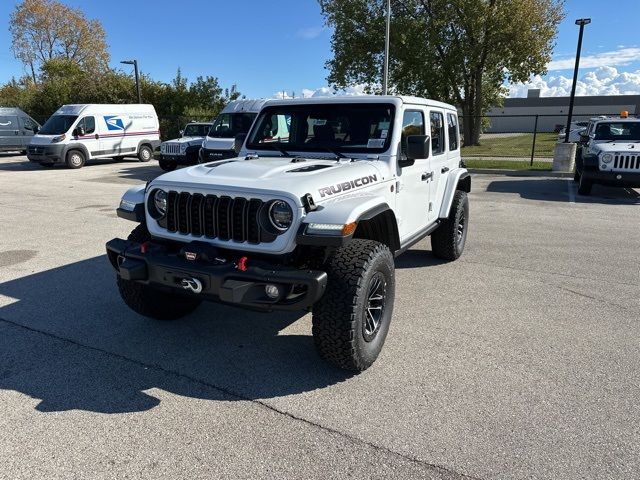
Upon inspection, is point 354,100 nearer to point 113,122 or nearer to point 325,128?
point 325,128

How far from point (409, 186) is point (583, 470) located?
262 cm

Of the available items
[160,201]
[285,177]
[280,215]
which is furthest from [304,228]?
[160,201]

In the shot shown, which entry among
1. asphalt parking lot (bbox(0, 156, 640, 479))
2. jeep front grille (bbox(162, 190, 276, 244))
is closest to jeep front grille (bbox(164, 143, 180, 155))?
asphalt parking lot (bbox(0, 156, 640, 479))

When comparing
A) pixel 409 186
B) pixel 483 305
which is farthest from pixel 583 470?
pixel 409 186

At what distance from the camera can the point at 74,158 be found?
701 inches

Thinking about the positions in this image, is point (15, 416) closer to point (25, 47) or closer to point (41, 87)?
point (41, 87)

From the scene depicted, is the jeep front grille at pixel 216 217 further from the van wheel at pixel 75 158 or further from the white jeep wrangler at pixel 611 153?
the van wheel at pixel 75 158

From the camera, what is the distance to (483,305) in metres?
4.61

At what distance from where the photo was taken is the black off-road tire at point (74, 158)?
58.0ft

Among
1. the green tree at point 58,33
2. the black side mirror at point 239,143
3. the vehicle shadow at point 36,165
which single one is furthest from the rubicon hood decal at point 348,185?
the green tree at point 58,33

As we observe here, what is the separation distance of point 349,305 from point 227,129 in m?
12.0

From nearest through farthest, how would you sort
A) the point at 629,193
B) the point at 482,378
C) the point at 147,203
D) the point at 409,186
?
the point at 482,378 → the point at 147,203 → the point at 409,186 → the point at 629,193

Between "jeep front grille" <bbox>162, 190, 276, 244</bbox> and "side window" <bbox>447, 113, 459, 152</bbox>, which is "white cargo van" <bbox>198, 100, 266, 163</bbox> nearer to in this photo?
"side window" <bbox>447, 113, 459, 152</bbox>

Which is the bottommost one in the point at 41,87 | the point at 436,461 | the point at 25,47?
the point at 436,461
